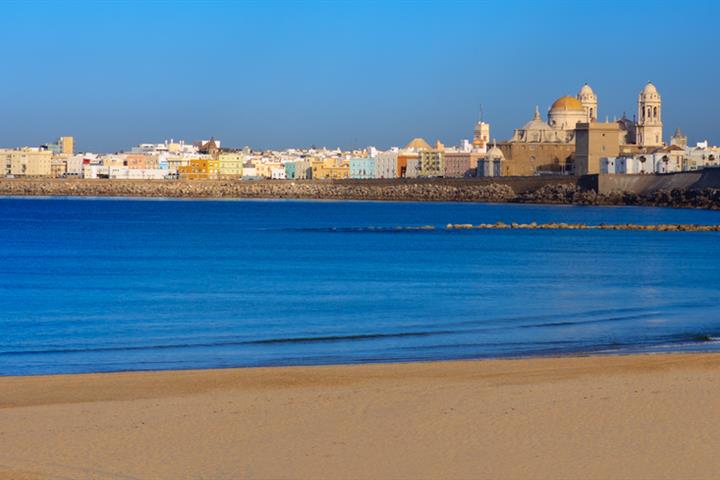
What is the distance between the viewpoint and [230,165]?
12325 centimetres

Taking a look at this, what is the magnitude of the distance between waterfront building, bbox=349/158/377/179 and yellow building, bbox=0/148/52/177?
3206 centimetres

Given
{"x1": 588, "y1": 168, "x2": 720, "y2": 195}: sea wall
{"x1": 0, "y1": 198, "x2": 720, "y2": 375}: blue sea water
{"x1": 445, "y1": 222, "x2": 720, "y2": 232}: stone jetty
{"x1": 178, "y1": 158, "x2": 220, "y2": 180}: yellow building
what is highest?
{"x1": 178, "y1": 158, "x2": 220, "y2": 180}: yellow building

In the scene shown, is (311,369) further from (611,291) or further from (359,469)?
(611,291)

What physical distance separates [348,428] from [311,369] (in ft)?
9.30

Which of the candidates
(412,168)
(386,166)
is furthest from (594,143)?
(386,166)

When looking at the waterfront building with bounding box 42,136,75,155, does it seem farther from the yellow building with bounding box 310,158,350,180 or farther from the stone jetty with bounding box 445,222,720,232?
the stone jetty with bounding box 445,222,720,232

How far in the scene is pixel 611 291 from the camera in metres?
20.5

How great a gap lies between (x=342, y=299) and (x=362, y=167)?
105 meters

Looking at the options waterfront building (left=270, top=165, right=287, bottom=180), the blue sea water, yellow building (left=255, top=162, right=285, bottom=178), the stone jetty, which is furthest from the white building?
the blue sea water

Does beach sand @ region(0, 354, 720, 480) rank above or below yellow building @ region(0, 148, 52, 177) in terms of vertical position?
below

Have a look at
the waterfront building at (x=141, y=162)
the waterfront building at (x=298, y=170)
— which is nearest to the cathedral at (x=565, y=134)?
the waterfront building at (x=298, y=170)

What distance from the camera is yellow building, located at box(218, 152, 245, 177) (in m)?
122

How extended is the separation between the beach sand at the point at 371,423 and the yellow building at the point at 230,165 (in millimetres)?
111465

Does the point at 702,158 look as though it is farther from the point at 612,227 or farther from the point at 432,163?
the point at 612,227
